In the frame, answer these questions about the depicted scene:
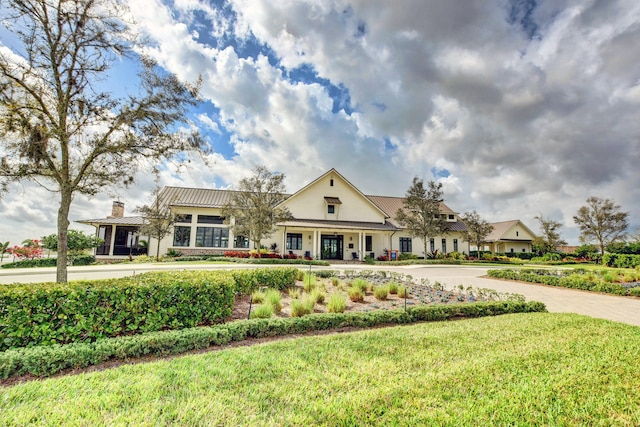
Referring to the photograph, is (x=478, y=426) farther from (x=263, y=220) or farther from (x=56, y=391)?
(x=263, y=220)

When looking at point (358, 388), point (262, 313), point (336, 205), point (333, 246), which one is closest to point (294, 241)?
point (333, 246)

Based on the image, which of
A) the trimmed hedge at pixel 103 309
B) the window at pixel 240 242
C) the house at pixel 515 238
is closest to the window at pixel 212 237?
the window at pixel 240 242

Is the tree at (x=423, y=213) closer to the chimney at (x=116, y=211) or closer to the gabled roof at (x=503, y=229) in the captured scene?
the gabled roof at (x=503, y=229)

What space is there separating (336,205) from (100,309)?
24.3 m

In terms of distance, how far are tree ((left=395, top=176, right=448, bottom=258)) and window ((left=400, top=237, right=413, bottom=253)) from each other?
2.28 meters

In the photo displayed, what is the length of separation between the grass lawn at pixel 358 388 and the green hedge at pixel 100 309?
1269 mm

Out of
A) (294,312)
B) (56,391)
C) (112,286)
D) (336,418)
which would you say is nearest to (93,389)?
(56,391)

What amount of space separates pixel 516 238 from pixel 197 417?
4625 centimetres

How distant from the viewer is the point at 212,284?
5.55m

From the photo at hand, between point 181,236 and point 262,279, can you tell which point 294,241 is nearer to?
point 181,236

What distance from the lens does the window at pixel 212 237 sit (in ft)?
87.6

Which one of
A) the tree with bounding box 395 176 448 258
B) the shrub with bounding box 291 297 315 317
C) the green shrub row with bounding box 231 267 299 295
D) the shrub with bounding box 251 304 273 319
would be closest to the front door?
the tree with bounding box 395 176 448 258

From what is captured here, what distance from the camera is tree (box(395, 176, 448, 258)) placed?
26.3m

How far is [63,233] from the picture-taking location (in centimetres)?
611
